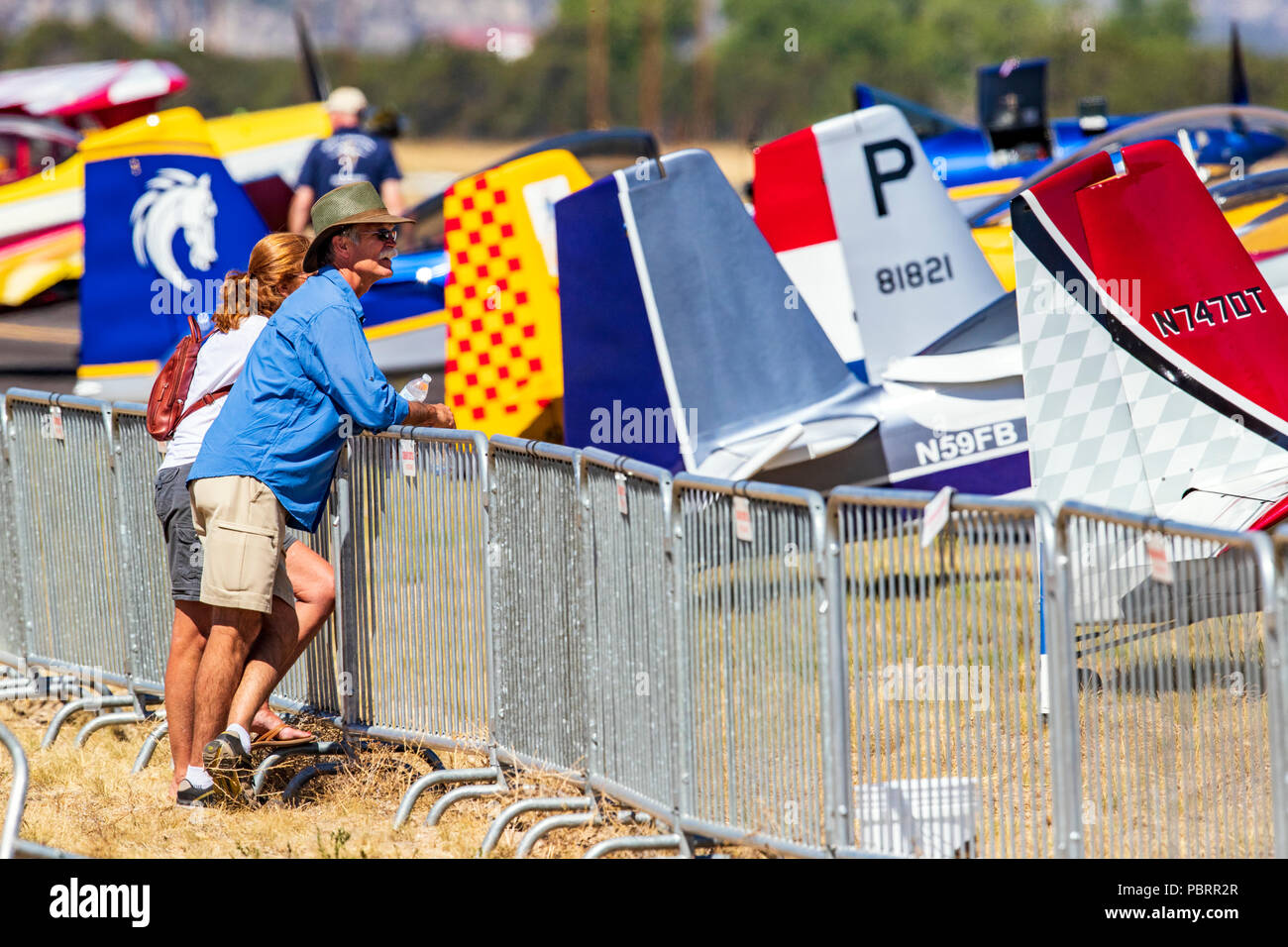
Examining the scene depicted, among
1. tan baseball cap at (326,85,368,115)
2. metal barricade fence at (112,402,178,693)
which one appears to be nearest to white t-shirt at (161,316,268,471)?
metal barricade fence at (112,402,178,693)

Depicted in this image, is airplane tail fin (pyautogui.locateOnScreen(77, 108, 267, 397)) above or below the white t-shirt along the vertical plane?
above

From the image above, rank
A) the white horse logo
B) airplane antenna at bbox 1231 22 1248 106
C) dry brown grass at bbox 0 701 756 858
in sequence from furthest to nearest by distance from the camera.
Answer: airplane antenna at bbox 1231 22 1248 106, the white horse logo, dry brown grass at bbox 0 701 756 858

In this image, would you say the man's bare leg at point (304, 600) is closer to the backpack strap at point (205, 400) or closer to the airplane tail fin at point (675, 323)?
Answer: the backpack strap at point (205, 400)

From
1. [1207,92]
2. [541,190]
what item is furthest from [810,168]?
[1207,92]

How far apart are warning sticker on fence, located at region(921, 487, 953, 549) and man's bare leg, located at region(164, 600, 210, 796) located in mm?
2207

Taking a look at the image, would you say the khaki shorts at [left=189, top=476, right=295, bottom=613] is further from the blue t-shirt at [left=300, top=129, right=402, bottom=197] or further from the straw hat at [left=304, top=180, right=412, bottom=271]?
the blue t-shirt at [left=300, top=129, right=402, bottom=197]

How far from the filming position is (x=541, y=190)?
694 centimetres

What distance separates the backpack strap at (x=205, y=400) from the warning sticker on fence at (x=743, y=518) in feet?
5.63

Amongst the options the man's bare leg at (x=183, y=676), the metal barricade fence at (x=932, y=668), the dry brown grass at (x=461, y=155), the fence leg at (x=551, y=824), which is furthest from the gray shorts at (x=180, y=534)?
the dry brown grass at (x=461, y=155)

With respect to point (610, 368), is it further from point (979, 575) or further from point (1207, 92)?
point (1207, 92)

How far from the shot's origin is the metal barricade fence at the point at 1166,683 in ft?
9.30

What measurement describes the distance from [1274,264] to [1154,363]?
1.82m

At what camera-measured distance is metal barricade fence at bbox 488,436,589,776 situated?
4090 millimetres

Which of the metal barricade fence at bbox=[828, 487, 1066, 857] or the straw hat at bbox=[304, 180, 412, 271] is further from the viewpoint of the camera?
the straw hat at bbox=[304, 180, 412, 271]
